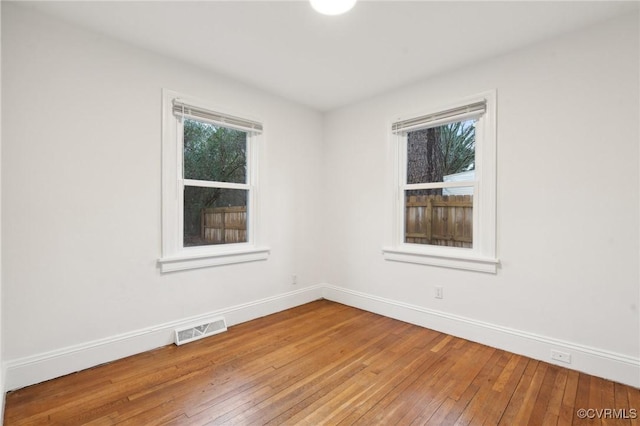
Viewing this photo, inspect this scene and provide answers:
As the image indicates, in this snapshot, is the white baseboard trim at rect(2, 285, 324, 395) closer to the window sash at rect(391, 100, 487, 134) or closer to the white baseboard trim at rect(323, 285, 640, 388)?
the white baseboard trim at rect(323, 285, 640, 388)

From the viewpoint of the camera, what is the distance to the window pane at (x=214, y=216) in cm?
290

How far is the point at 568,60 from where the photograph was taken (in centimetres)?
231

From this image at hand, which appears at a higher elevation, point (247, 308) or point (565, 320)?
point (565, 320)

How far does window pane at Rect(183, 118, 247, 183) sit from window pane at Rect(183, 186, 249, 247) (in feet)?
0.49

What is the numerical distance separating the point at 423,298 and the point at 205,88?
302cm

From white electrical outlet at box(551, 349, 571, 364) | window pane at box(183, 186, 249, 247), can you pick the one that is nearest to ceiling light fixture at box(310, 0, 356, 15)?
window pane at box(183, 186, 249, 247)

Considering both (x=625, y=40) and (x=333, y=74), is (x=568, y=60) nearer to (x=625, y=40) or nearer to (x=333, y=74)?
(x=625, y=40)

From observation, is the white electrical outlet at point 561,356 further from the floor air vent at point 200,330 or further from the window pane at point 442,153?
the floor air vent at point 200,330

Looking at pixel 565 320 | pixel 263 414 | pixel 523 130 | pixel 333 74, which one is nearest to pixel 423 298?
pixel 565 320

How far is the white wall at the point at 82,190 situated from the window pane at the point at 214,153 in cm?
30

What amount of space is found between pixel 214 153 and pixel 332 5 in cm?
184

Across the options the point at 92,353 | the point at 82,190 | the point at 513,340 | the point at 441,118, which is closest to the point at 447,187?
the point at 441,118

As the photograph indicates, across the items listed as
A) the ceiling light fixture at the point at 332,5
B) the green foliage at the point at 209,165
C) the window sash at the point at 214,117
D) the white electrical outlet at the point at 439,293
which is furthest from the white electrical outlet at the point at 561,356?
the window sash at the point at 214,117

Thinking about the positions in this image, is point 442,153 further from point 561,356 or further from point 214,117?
point 214,117
